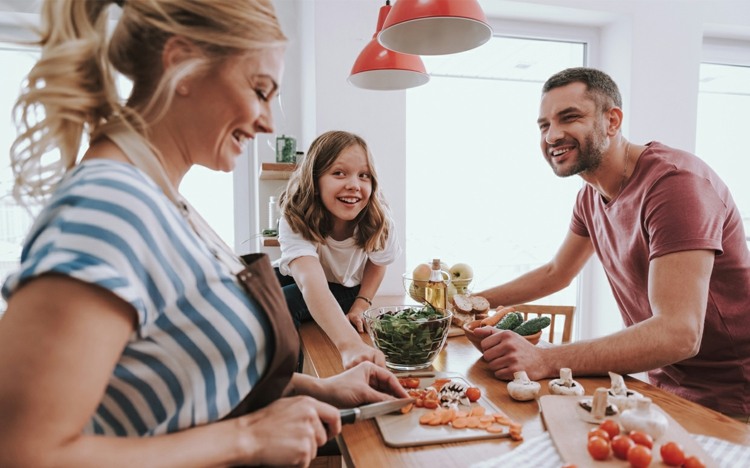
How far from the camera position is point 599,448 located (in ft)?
2.39

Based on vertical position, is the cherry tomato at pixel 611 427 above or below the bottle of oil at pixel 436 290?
below

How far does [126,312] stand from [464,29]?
128cm

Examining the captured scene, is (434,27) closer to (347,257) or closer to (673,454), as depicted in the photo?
(347,257)

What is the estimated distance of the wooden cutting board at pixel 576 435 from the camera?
0.73 m

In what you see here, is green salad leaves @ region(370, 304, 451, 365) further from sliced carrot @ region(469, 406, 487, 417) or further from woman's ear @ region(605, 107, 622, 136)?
woman's ear @ region(605, 107, 622, 136)

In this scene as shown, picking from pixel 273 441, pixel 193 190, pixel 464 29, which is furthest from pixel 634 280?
pixel 193 190

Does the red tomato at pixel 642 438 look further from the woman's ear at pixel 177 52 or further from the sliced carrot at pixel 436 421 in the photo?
the woman's ear at pixel 177 52

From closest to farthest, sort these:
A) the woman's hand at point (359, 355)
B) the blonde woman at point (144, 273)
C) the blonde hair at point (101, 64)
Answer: the blonde woman at point (144, 273) → the blonde hair at point (101, 64) → the woman's hand at point (359, 355)

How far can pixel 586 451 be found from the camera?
760 millimetres

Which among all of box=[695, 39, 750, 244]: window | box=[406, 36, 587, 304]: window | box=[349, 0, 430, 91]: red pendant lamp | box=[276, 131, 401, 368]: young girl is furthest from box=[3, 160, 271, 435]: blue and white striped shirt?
box=[695, 39, 750, 244]: window

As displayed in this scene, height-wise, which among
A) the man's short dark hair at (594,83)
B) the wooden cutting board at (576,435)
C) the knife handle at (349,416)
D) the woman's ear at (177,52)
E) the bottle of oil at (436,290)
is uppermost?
the man's short dark hair at (594,83)

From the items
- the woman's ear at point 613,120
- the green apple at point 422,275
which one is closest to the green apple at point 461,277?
the green apple at point 422,275

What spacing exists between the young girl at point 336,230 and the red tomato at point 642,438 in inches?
35.5

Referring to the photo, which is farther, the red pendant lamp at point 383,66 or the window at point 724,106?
the window at point 724,106
